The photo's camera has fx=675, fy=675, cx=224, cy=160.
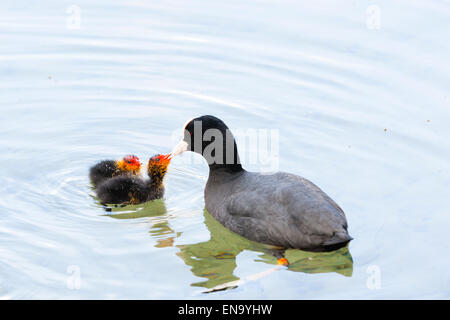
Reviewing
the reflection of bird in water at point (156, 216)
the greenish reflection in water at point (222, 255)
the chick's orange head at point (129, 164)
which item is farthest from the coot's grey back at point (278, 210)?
the chick's orange head at point (129, 164)

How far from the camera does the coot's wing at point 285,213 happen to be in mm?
5414

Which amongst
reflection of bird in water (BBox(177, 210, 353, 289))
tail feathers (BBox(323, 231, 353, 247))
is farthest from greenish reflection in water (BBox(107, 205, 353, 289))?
tail feathers (BBox(323, 231, 353, 247))

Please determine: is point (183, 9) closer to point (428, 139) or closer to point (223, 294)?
point (428, 139)

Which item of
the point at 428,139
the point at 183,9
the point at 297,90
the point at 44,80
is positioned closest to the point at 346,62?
the point at 297,90

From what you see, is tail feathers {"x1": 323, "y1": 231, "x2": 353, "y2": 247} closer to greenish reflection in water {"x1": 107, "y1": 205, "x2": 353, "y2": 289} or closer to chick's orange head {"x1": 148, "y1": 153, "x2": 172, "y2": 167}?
greenish reflection in water {"x1": 107, "y1": 205, "x2": 353, "y2": 289}

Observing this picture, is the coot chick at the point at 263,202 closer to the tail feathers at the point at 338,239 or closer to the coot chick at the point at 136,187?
the tail feathers at the point at 338,239

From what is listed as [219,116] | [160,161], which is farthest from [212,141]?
[219,116]

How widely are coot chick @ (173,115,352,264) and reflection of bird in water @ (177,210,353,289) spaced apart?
0.10m

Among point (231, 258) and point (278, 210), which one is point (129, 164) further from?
point (278, 210)

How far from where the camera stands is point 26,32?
10023 mm

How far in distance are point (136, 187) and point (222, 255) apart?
117 cm

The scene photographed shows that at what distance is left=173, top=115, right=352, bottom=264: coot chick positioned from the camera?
17.9 feet

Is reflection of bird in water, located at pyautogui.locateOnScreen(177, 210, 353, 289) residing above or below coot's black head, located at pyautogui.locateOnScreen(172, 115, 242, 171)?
below

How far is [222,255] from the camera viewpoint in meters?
5.91
